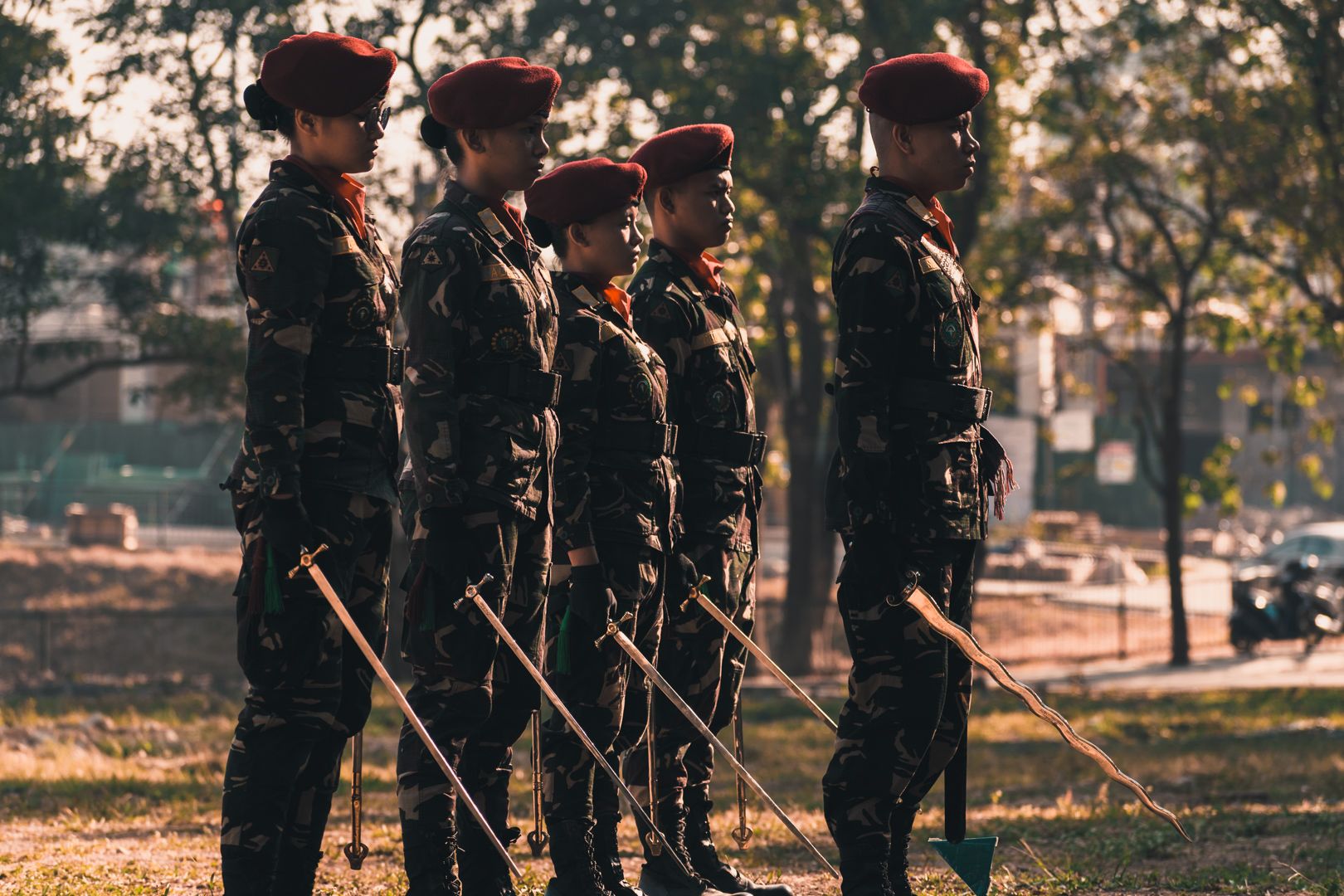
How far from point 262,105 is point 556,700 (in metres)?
1.87

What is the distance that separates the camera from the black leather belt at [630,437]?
5.77m

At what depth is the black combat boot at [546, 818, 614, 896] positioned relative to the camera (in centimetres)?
543

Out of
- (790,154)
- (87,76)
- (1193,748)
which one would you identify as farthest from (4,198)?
(1193,748)

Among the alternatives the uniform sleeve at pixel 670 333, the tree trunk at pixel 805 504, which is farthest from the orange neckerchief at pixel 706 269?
the tree trunk at pixel 805 504

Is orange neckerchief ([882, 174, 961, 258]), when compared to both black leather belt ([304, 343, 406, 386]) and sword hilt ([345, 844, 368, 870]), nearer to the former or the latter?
black leather belt ([304, 343, 406, 386])

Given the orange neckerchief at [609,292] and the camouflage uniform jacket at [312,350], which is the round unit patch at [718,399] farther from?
the camouflage uniform jacket at [312,350]

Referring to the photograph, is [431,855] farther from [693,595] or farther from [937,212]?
[937,212]

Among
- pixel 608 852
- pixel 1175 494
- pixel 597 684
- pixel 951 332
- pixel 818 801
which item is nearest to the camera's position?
pixel 951 332

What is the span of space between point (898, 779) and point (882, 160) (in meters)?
1.80

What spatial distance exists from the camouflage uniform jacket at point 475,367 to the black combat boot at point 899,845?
1332 mm

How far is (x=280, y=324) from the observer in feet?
15.2

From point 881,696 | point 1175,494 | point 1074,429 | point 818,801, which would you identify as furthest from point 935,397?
point 1074,429

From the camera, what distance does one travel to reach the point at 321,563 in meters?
4.64

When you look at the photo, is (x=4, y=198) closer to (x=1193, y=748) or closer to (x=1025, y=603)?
(x=1193, y=748)
